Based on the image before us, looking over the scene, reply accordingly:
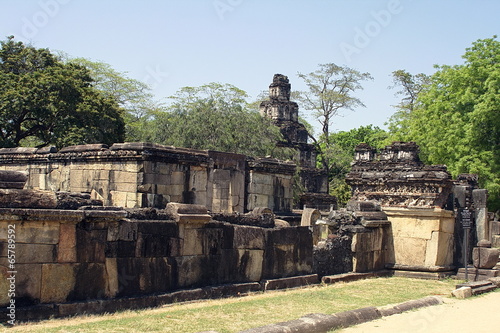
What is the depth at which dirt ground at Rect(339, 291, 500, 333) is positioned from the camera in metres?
7.70

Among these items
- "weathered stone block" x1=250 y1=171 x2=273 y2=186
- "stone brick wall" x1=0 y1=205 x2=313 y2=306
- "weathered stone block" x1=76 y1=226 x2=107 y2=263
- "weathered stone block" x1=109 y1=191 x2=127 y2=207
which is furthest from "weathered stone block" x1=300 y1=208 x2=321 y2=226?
"weathered stone block" x1=76 y1=226 x2=107 y2=263

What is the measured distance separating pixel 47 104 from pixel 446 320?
60.0ft

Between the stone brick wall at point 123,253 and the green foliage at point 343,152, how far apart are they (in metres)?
28.4

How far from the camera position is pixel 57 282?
7.22 m

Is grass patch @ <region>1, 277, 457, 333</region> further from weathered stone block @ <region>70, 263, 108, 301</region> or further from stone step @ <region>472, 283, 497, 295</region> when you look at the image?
stone step @ <region>472, 283, 497, 295</region>

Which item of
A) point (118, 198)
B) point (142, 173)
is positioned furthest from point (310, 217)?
point (118, 198)

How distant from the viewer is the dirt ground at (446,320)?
7699mm

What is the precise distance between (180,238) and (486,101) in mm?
22491

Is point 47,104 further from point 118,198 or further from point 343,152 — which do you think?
point 343,152

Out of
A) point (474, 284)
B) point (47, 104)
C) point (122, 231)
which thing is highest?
point (47, 104)

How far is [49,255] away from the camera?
7184 millimetres

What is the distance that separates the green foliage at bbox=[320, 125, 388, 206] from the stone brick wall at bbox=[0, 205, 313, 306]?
2843 centimetres

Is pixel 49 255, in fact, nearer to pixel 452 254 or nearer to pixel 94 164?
pixel 94 164

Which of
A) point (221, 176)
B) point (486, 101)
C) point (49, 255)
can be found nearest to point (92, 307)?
point (49, 255)
